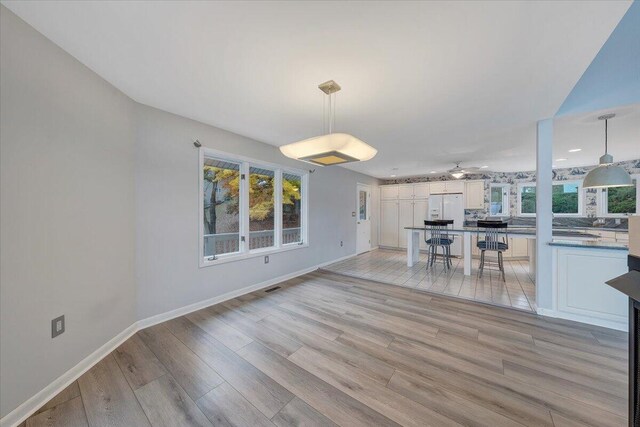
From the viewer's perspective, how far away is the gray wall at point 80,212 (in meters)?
1.33

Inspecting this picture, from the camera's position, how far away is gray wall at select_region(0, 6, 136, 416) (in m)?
1.32

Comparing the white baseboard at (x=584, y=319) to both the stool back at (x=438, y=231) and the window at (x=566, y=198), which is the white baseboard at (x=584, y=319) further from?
the window at (x=566, y=198)

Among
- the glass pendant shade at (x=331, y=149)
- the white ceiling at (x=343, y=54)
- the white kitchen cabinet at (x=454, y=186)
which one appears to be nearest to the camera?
the white ceiling at (x=343, y=54)

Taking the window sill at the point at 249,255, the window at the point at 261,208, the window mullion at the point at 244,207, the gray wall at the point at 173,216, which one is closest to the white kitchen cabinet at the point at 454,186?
the window sill at the point at 249,255

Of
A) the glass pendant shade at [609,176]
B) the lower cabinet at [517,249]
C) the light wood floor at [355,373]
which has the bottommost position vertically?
the light wood floor at [355,373]

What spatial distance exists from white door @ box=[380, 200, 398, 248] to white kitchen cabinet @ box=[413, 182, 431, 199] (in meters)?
0.63

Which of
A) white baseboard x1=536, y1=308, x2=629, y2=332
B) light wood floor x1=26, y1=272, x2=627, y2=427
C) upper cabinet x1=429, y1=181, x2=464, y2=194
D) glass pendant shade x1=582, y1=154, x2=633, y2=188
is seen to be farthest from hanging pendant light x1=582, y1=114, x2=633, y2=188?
upper cabinet x1=429, y1=181, x2=464, y2=194

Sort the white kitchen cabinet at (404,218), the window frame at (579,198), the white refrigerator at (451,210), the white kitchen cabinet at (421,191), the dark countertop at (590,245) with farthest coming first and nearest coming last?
the white kitchen cabinet at (404,218), the white kitchen cabinet at (421,191), the white refrigerator at (451,210), the window frame at (579,198), the dark countertop at (590,245)

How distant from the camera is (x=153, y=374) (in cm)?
170

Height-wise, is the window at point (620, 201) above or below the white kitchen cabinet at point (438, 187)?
below

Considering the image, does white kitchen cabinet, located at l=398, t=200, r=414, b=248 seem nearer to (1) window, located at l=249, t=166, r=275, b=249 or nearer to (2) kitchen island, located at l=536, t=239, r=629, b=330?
(2) kitchen island, located at l=536, t=239, r=629, b=330

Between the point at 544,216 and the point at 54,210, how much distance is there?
4607 millimetres

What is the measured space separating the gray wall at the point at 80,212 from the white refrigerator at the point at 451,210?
5.42 meters

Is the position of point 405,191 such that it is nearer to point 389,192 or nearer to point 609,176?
point 389,192
